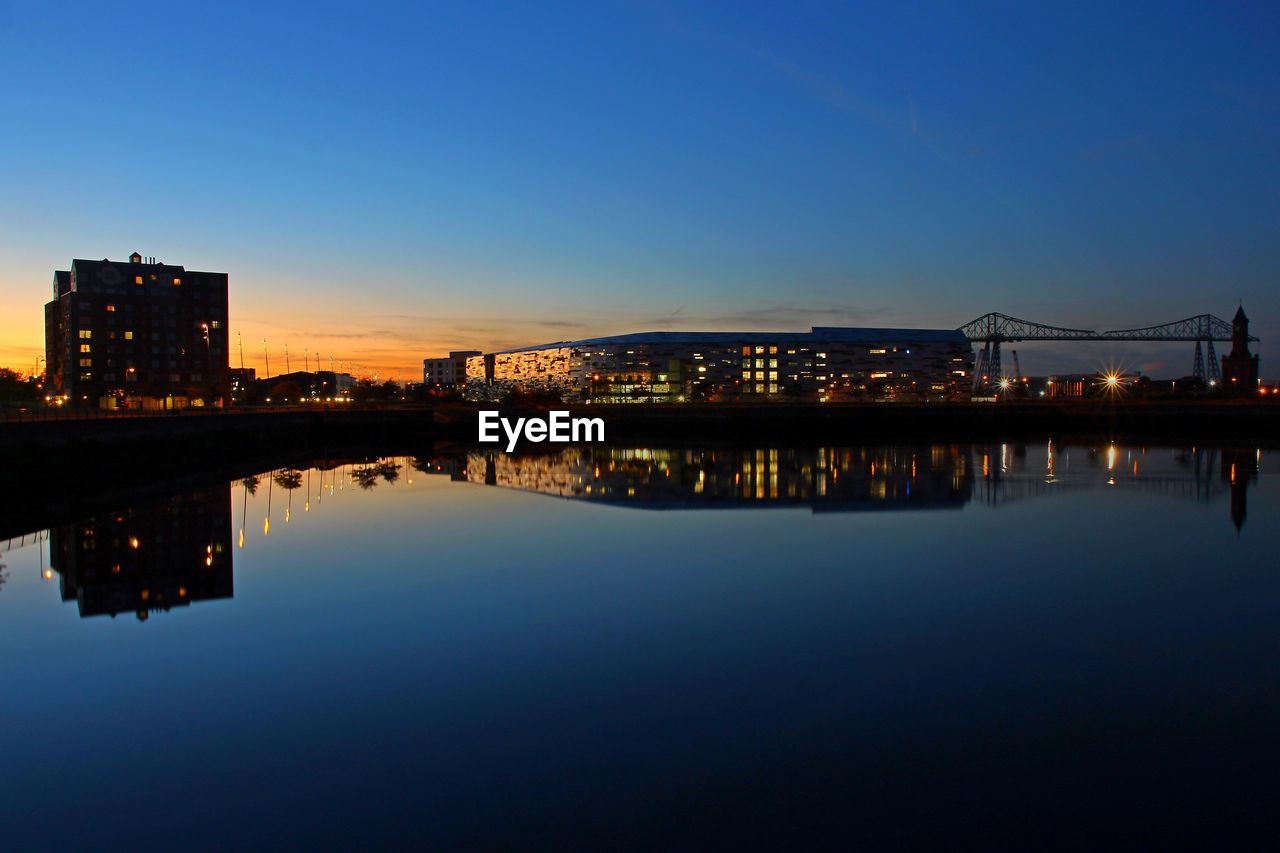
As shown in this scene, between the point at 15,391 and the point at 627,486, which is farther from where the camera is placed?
the point at 15,391

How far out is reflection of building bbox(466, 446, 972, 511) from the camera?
102ft

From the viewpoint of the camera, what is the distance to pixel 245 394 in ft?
354

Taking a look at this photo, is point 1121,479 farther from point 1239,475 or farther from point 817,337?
point 817,337

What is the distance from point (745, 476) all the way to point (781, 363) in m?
126

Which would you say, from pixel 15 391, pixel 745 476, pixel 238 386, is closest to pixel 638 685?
pixel 745 476

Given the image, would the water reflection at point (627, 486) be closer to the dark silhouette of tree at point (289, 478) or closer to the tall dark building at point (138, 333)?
the dark silhouette of tree at point (289, 478)

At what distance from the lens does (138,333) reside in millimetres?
101750

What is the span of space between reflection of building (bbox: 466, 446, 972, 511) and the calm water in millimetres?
6772

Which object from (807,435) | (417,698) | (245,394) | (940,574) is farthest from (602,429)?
(417,698)

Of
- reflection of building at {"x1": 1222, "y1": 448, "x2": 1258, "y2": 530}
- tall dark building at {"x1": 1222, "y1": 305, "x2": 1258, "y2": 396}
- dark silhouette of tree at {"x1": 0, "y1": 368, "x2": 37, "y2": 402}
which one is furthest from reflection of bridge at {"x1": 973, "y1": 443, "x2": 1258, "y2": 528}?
tall dark building at {"x1": 1222, "y1": 305, "x2": 1258, "y2": 396}

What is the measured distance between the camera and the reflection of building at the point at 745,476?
30984 millimetres

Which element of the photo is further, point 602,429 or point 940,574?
point 602,429

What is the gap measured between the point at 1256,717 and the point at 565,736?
767 centimetres

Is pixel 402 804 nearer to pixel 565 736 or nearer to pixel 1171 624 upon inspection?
pixel 565 736
